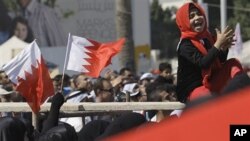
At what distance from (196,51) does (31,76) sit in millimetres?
1768

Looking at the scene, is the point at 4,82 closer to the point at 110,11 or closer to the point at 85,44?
the point at 85,44

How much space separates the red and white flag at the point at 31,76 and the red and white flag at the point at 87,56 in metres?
0.43

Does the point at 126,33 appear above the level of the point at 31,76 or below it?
below

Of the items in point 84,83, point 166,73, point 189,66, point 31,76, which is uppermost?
point 189,66

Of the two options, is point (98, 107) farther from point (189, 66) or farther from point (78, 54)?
point (78, 54)

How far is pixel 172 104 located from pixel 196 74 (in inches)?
11.5

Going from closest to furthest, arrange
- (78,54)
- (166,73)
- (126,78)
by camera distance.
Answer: (78,54) → (166,73) → (126,78)

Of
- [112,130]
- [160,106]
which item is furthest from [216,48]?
[112,130]

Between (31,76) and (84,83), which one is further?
(84,83)

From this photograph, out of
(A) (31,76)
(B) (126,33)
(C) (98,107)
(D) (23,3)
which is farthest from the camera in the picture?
(D) (23,3)

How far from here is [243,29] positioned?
5684 centimetres

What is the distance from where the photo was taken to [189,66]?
5.23 m

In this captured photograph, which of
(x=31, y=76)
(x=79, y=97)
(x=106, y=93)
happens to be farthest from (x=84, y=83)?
(x=31, y=76)

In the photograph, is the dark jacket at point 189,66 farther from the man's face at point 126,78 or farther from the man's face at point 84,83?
the man's face at point 126,78
